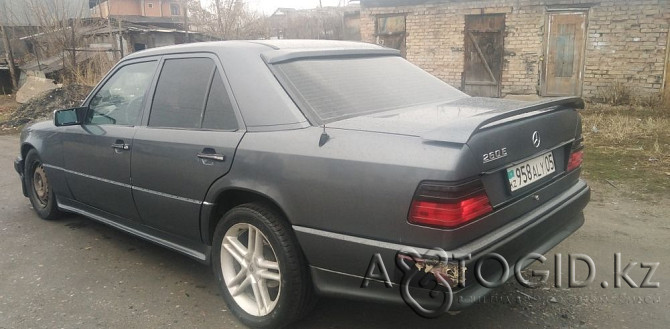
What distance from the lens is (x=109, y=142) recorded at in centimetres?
376

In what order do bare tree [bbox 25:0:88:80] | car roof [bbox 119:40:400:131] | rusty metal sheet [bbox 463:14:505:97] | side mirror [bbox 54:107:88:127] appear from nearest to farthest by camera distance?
car roof [bbox 119:40:400:131] → side mirror [bbox 54:107:88:127] → rusty metal sheet [bbox 463:14:505:97] → bare tree [bbox 25:0:88:80]

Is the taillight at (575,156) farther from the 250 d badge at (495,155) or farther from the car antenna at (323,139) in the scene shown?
the car antenna at (323,139)

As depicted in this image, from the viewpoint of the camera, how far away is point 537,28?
12.1 m

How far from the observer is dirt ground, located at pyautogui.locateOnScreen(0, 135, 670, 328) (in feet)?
9.67

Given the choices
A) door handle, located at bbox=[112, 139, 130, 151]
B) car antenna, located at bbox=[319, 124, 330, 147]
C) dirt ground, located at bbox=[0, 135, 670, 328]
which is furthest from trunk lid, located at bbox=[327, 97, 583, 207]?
door handle, located at bbox=[112, 139, 130, 151]

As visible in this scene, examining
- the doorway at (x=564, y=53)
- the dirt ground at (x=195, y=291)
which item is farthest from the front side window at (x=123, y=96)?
the doorway at (x=564, y=53)

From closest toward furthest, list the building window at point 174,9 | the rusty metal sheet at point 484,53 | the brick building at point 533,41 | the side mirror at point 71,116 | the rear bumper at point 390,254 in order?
the rear bumper at point 390,254, the side mirror at point 71,116, the brick building at point 533,41, the rusty metal sheet at point 484,53, the building window at point 174,9

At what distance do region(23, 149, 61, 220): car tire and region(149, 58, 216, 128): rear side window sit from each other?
6.48 feet

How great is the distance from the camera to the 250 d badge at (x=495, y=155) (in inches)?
91.3

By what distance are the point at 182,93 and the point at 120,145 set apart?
2.25 ft

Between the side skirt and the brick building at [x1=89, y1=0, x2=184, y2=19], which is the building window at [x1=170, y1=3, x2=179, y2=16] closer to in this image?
the brick building at [x1=89, y1=0, x2=184, y2=19]

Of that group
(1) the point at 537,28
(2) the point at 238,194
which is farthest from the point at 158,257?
(1) the point at 537,28

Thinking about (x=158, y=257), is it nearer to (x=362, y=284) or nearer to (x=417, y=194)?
(x=362, y=284)

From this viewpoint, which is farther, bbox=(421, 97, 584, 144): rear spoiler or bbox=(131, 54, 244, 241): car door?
bbox=(131, 54, 244, 241): car door
